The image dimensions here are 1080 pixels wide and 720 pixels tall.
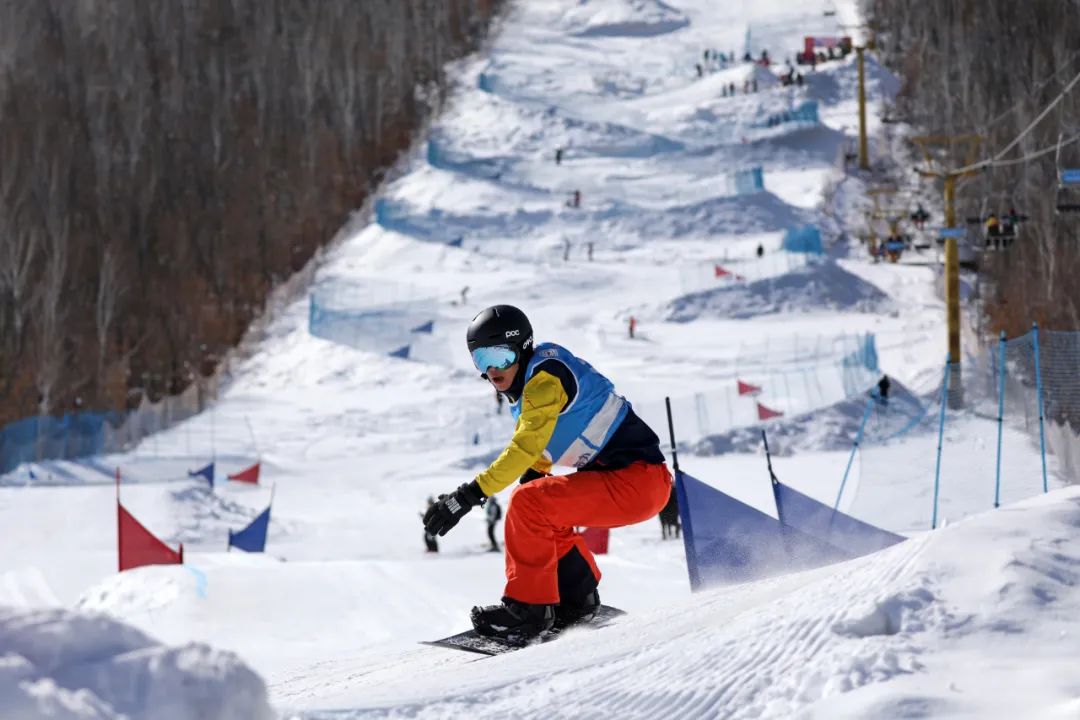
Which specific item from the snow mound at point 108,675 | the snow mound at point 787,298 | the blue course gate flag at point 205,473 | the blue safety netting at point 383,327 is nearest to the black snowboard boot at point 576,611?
the snow mound at point 108,675

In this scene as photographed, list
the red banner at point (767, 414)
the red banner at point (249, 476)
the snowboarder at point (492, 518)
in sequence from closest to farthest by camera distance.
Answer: the snowboarder at point (492, 518), the red banner at point (249, 476), the red banner at point (767, 414)

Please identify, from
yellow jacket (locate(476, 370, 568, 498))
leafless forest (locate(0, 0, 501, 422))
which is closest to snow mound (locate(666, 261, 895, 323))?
leafless forest (locate(0, 0, 501, 422))

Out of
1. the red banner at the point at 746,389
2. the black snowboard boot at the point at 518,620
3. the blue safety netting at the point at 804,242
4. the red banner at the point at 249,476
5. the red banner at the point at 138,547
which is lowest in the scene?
the red banner at the point at 249,476

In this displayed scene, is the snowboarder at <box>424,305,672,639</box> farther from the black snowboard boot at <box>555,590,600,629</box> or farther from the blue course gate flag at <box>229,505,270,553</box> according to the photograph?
the blue course gate flag at <box>229,505,270,553</box>

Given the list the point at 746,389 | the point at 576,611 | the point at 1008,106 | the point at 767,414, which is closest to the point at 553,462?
the point at 576,611

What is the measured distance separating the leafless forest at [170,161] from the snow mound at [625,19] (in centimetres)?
629

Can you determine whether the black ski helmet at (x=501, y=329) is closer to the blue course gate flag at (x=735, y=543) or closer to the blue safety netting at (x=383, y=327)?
the blue course gate flag at (x=735, y=543)

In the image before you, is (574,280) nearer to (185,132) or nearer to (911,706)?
(185,132)

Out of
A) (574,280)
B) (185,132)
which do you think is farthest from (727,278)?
(185,132)

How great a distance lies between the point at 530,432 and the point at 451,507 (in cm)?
38

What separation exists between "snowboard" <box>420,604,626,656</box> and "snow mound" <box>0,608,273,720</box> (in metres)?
2.37

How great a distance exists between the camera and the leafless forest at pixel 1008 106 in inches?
1362

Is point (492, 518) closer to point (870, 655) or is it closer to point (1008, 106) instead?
point (870, 655)

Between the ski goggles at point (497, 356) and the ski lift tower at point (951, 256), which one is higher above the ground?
the ski goggles at point (497, 356)
